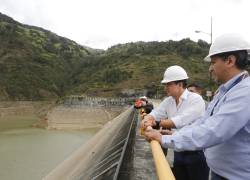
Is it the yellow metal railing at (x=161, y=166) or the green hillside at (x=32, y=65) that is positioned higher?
the green hillside at (x=32, y=65)

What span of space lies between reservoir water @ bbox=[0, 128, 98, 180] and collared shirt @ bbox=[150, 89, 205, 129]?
61.9 ft

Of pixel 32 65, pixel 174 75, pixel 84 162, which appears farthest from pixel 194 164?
pixel 32 65

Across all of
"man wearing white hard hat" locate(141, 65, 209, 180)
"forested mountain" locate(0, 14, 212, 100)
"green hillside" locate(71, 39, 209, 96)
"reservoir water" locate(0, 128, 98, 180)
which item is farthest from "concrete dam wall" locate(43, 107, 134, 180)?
"forested mountain" locate(0, 14, 212, 100)

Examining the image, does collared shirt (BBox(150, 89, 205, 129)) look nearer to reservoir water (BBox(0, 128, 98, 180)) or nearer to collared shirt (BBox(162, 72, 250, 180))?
collared shirt (BBox(162, 72, 250, 180))

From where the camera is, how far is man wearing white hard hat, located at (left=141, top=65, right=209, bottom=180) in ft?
13.5

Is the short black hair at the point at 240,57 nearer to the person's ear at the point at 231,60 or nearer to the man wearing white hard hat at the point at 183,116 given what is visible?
the person's ear at the point at 231,60

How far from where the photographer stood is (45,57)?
463 ft

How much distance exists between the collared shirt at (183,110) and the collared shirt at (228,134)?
4.65 feet

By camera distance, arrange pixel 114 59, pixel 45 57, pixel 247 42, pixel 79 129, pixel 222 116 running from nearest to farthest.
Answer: pixel 222 116
pixel 247 42
pixel 79 129
pixel 114 59
pixel 45 57

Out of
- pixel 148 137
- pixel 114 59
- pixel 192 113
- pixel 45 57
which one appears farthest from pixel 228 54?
pixel 45 57

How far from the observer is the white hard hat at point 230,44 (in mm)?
2646

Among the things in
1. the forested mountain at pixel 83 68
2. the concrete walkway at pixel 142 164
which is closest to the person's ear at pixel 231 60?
the concrete walkway at pixel 142 164

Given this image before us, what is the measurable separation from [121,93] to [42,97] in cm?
3125

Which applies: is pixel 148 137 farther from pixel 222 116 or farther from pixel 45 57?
pixel 45 57
